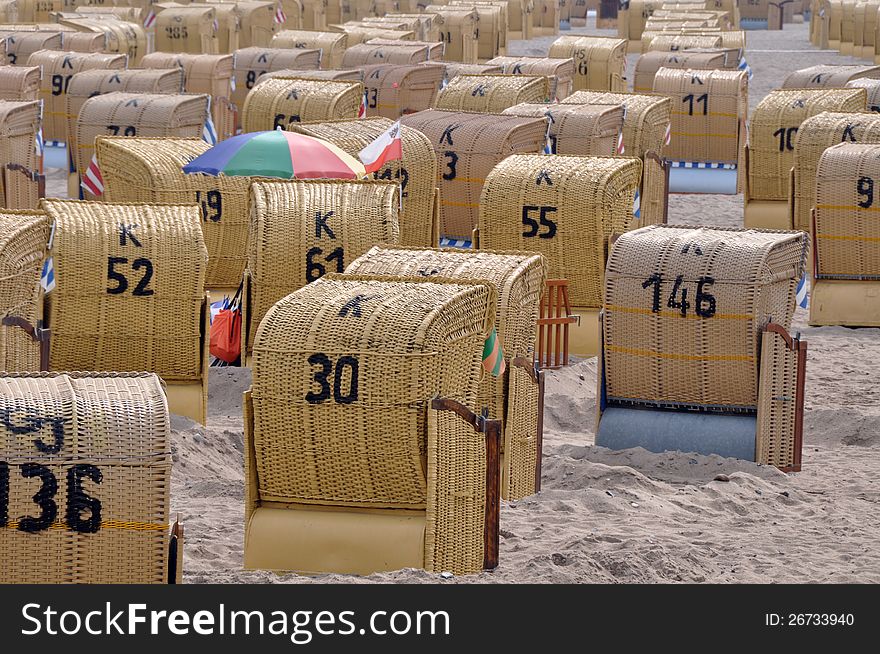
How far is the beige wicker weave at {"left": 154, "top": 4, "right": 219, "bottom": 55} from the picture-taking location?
39.0 m

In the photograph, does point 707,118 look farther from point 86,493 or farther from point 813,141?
point 86,493

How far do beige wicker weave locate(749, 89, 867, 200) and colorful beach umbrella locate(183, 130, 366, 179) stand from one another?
756 cm

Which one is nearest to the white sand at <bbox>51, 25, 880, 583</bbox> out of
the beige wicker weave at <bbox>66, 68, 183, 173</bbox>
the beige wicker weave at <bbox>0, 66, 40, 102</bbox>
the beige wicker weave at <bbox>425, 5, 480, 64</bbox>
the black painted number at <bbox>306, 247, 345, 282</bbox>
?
the black painted number at <bbox>306, 247, 345, 282</bbox>

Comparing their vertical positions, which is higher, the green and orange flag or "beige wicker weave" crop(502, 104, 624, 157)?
the green and orange flag

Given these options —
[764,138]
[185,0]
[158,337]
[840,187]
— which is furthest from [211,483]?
[185,0]

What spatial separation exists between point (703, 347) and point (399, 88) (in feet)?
48.8

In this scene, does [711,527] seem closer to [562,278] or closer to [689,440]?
[689,440]

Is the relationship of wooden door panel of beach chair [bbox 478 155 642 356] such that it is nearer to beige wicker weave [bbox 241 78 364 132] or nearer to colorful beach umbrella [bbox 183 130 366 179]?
colorful beach umbrella [bbox 183 130 366 179]

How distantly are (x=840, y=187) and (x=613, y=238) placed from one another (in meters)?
2.51

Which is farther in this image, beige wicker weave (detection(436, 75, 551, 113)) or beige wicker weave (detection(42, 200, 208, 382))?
beige wicker weave (detection(436, 75, 551, 113))

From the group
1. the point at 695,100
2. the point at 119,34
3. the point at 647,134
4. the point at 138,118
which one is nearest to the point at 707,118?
the point at 695,100

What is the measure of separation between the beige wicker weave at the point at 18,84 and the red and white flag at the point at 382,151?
972 centimetres

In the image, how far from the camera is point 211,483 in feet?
35.3

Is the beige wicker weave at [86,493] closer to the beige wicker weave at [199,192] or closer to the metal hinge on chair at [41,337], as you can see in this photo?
the metal hinge on chair at [41,337]
